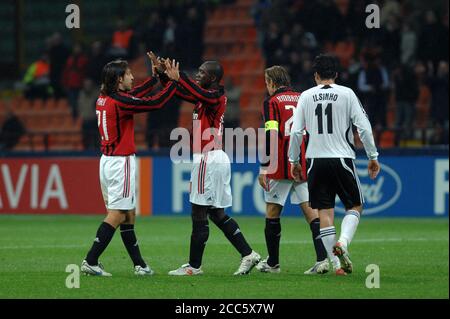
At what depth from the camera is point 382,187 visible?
2022cm

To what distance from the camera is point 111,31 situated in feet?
96.7

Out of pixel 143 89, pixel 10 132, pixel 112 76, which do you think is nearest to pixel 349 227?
pixel 143 89

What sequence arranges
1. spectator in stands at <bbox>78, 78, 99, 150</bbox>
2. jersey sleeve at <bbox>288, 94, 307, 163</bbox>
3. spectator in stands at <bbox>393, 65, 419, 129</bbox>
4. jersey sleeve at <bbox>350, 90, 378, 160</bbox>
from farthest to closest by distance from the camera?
1. spectator in stands at <bbox>78, 78, 99, 150</bbox>
2. spectator in stands at <bbox>393, 65, 419, 129</bbox>
3. jersey sleeve at <bbox>288, 94, 307, 163</bbox>
4. jersey sleeve at <bbox>350, 90, 378, 160</bbox>

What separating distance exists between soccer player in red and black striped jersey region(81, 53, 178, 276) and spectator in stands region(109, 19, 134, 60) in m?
14.5

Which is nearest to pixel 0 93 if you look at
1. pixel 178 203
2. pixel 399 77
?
pixel 178 203

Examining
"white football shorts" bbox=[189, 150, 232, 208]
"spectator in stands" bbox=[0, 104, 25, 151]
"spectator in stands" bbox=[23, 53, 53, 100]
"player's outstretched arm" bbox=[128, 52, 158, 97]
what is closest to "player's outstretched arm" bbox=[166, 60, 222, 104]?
"player's outstretched arm" bbox=[128, 52, 158, 97]

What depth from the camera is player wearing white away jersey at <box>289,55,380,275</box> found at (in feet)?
35.6

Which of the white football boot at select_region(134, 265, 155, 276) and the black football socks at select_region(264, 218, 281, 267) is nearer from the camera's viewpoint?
the white football boot at select_region(134, 265, 155, 276)

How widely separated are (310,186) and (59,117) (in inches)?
677

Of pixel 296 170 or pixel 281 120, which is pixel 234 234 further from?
pixel 281 120

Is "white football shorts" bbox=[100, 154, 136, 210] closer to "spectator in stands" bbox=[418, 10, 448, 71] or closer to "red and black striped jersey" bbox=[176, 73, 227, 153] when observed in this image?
"red and black striped jersey" bbox=[176, 73, 227, 153]

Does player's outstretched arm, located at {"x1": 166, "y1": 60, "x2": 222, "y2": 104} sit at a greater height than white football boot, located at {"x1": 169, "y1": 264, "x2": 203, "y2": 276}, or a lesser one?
greater

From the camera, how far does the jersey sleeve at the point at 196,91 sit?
10.9 m

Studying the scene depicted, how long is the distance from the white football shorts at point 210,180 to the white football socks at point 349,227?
136cm
